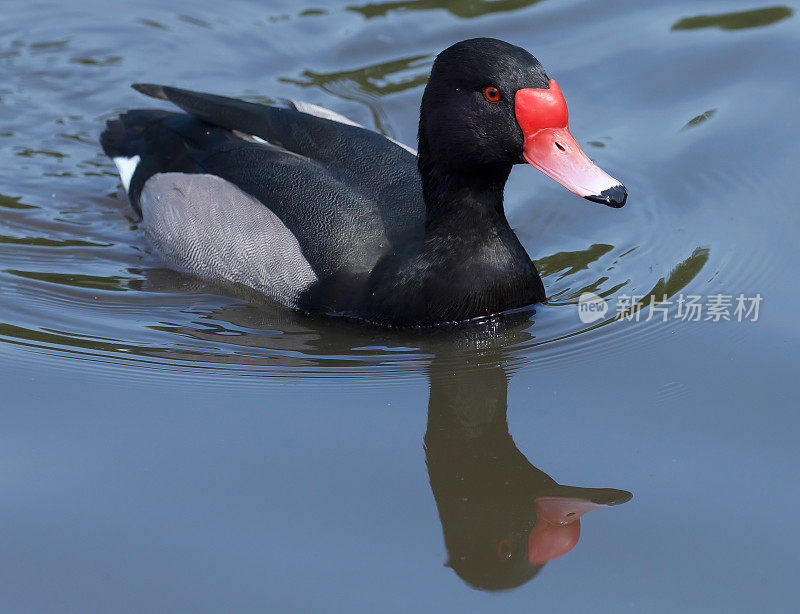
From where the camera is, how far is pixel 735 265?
604 centimetres

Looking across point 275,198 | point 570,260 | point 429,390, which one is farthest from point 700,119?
point 429,390

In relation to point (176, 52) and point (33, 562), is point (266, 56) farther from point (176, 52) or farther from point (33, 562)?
point (33, 562)

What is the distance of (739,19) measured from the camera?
8.48m

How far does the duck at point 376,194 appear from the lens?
5.15 metres

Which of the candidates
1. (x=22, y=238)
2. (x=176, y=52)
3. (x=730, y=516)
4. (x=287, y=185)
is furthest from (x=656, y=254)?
(x=176, y=52)

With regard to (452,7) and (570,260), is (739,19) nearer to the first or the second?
(452,7)

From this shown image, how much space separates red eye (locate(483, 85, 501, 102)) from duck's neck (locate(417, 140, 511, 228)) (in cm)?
36

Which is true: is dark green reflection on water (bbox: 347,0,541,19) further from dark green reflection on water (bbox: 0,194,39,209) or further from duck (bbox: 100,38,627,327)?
dark green reflection on water (bbox: 0,194,39,209)

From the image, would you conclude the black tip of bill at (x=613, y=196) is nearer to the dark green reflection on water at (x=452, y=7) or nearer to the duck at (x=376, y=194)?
the duck at (x=376, y=194)

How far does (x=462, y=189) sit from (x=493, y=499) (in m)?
1.73

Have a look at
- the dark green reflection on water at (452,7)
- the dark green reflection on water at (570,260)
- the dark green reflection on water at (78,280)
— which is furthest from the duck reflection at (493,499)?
the dark green reflection on water at (452,7)

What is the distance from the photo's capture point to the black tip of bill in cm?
498

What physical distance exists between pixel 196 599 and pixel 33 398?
1517 mm

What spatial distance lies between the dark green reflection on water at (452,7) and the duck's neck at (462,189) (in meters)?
3.72
